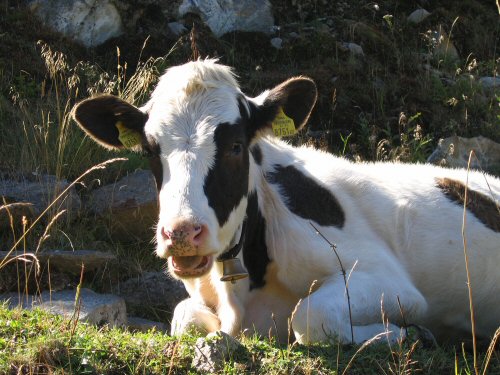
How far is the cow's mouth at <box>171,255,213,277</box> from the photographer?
5.88 metres

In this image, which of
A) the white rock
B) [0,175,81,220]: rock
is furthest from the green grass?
the white rock

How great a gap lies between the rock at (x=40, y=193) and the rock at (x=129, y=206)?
270 mm

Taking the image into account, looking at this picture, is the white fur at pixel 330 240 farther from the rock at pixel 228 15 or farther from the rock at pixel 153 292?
the rock at pixel 228 15

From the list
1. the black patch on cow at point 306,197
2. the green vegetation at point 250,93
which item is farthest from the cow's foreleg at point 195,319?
the black patch on cow at point 306,197

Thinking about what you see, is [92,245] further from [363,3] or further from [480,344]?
[363,3]

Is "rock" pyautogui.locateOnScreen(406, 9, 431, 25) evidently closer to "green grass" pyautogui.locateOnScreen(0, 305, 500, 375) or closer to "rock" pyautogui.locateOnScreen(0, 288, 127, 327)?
"rock" pyautogui.locateOnScreen(0, 288, 127, 327)

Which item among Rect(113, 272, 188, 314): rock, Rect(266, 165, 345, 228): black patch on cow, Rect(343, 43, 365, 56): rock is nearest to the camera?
Rect(266, 165, 345, 228): black patch on cow

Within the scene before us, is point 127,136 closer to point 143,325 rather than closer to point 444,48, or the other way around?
point 143,325

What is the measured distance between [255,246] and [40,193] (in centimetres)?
321

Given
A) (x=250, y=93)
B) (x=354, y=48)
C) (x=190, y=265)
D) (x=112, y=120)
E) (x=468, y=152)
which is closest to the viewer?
(x=190, y=265)

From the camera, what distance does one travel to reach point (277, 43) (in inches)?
565

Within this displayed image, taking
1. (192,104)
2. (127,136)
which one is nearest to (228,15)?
(127,136)

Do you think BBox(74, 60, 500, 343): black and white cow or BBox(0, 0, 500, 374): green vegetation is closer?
BBox(0, 0, 500, 374): green vegetation

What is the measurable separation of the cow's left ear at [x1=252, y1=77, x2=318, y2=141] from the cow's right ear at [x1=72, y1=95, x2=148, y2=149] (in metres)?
0.87
